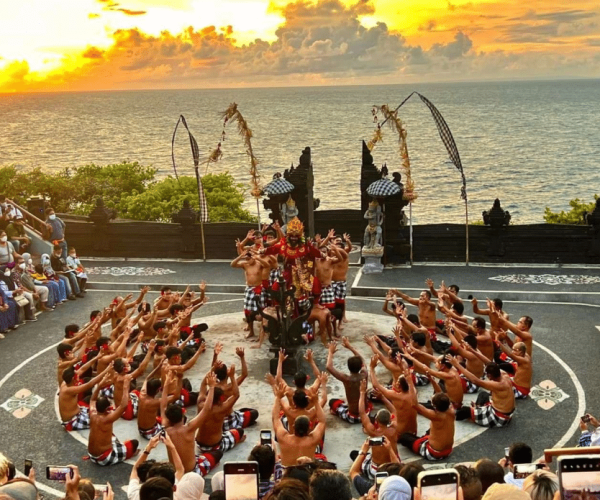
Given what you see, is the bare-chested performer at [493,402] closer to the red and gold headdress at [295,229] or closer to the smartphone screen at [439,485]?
the red and gold headdress at [295,229]

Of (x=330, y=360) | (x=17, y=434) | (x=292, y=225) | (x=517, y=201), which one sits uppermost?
(x=292, y=225)

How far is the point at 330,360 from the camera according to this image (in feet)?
40.9

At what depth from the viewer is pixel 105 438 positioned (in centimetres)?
1177

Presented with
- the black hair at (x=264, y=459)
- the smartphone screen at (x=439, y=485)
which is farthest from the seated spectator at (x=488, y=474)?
the black hair at (x=264, y=459)

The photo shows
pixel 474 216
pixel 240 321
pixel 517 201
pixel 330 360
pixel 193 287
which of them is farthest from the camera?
pixel 517 201

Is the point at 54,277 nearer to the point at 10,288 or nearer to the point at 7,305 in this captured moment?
the point at 10,288

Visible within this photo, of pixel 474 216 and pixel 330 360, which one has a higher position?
pixel 330 360

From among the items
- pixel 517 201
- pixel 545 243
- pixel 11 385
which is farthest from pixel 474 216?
pixel 11 385

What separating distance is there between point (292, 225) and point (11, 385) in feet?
20.8

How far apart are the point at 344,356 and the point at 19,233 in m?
11.8

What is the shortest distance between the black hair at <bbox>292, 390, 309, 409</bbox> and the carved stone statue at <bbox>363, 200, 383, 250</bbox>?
11.5 meters

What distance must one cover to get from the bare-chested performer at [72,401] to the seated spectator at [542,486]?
25.4 ft

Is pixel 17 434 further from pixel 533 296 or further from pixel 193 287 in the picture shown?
pixel 533 296

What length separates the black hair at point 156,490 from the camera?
7.19 meters
